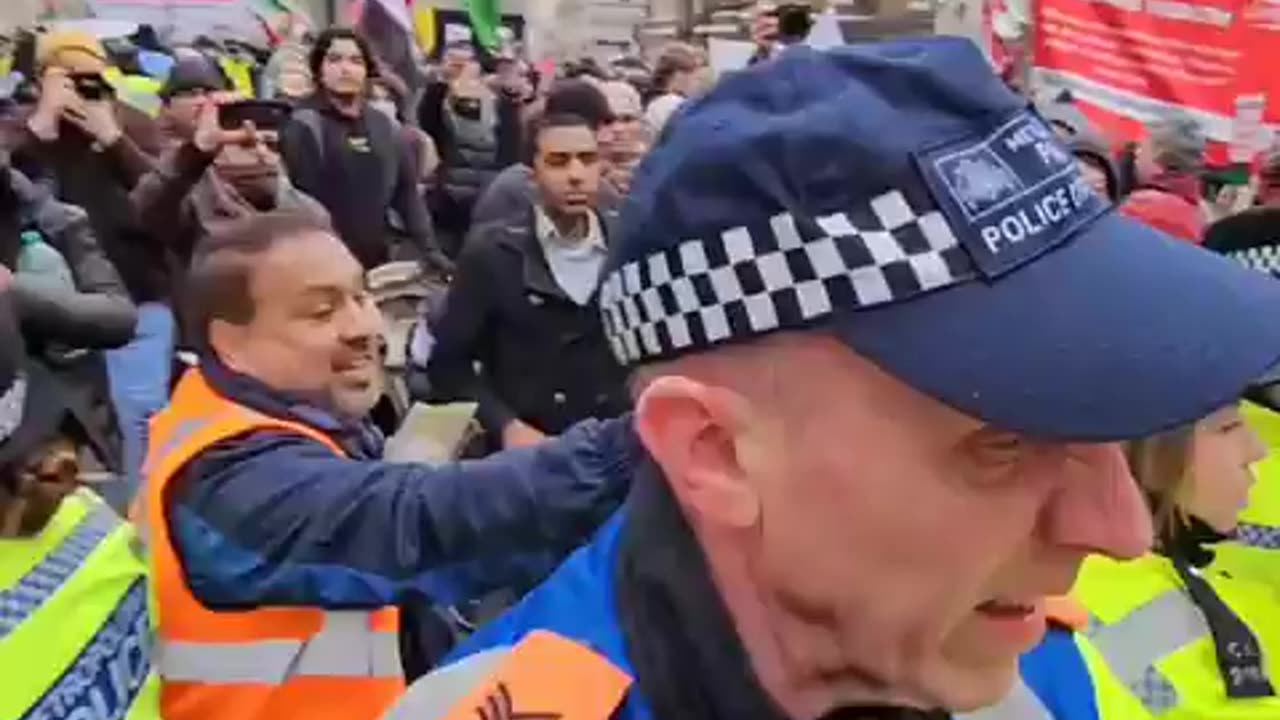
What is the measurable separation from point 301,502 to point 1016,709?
1.48 meters

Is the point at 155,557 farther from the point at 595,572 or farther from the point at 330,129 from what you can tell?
the point at 330,129

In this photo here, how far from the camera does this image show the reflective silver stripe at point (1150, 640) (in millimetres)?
2635

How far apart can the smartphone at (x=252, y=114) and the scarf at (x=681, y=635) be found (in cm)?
524

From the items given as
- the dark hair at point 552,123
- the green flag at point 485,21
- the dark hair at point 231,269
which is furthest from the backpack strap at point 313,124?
the green flag at point 485,21

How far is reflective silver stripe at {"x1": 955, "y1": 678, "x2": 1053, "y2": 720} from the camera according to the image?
150cm

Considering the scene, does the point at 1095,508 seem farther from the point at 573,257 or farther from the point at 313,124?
the point at 313,124

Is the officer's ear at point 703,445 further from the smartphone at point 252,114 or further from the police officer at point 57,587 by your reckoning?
the smartphone at point 252,114

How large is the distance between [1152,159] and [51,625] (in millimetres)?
4543

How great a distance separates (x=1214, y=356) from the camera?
1274 millimetres

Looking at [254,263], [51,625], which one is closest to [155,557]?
[51,625]

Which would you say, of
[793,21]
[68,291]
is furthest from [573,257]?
[793,21]

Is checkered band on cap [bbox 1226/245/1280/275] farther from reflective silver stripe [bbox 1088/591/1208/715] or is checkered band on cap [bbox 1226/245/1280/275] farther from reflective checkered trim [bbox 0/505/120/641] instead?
reflective checkered trim [bbox 0/505/120/641]

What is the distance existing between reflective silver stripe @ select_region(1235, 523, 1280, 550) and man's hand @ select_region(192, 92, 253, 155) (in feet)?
12.6

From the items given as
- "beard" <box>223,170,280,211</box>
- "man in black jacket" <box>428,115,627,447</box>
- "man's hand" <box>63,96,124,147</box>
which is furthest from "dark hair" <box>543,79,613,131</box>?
"man's hand" <box>63,96,124,147</box>
